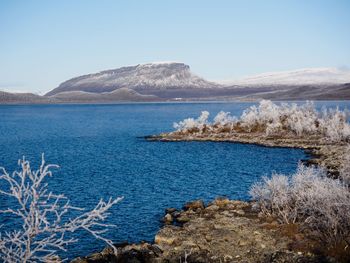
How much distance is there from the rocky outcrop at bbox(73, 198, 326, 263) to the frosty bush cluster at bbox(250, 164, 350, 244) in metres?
1.02

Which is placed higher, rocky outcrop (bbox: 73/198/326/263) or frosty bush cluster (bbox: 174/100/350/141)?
frosty bush cluster (bbox: 174/100/350/141)

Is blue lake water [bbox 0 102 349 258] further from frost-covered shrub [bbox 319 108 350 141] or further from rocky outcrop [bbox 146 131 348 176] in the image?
frost-covered shrub [bbox 319 108 350 141]

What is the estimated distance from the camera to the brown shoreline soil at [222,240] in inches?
772

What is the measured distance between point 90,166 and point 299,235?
32107 millimetres

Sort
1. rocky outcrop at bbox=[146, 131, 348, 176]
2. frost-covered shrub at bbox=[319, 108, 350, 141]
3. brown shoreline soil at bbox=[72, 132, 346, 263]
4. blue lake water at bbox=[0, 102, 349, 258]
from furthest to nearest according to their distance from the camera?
frost-covered shrub at bbox=[319, 108, 350, 141] < rocky outcrop at bbox=[146, 131, 348, 176] < blue lake water at bbox=[0, 102, 349, 258] < brown shoreline soil at bbox=[72, 132, 346, 263]

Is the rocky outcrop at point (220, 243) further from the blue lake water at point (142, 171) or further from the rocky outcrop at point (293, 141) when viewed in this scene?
the rocky outcrop at point (293, 141)

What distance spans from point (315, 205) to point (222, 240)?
5647 mm

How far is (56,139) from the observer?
78.9 meters

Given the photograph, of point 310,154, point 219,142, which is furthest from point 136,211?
point 219,142

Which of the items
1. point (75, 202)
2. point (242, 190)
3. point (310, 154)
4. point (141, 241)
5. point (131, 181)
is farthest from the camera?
point (310, 154)

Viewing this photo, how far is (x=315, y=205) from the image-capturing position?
23.0 metres

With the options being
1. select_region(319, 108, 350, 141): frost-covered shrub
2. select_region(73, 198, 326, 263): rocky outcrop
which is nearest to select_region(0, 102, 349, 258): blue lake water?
select_region(73, 198, 326, 263): rocky outcrop

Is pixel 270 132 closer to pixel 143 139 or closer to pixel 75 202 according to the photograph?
pixel 143 139

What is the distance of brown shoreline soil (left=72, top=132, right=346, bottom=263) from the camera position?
1961cm
